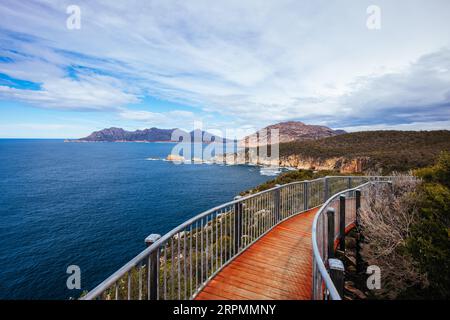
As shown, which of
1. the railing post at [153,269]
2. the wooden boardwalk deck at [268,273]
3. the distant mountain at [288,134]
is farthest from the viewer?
the distant mountain at [288,134]

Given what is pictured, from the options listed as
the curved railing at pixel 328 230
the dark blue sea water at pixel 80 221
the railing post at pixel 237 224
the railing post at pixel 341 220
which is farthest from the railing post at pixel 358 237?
the dark blue sea water at pixel 80 221

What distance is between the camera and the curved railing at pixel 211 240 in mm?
2556

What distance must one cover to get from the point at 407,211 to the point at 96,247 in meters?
23.1

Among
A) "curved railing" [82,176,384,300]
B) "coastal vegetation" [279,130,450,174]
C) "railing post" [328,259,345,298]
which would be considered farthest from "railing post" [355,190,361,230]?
"coastal vegetation" [279,130,450,174]

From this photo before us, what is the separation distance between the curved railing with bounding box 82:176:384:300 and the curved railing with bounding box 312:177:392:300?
1.19 metres

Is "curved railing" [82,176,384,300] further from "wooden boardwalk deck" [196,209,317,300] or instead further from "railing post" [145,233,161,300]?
"wooden boardwalk deck" [196,209,317,300]

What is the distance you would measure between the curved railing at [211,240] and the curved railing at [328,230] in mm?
1191

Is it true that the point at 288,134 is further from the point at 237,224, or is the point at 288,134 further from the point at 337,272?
the point at 337,272

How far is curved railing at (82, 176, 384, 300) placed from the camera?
2556 millimetres

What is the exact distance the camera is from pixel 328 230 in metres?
4.69

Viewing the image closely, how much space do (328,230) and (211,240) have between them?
8.06 feet

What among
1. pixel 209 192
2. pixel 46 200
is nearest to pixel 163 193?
pixel 209 192

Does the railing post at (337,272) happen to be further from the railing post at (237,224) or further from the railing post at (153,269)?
the railing post at (237,224)

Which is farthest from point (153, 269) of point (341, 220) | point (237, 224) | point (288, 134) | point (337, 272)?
point (288, 134)
